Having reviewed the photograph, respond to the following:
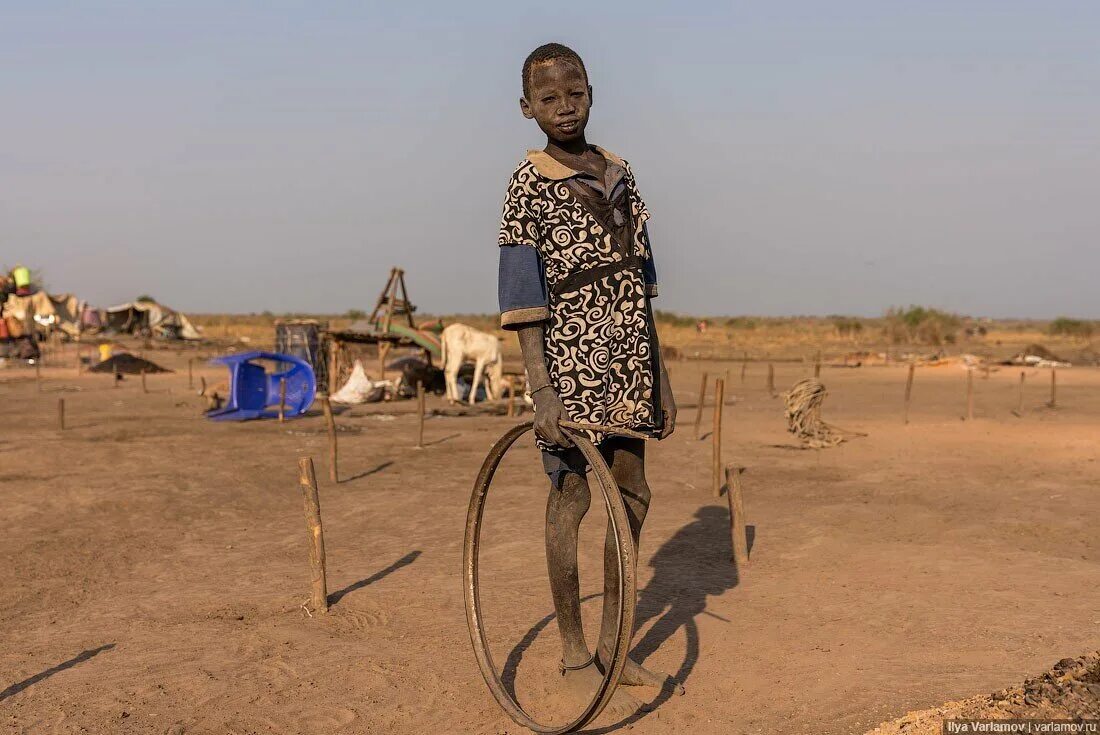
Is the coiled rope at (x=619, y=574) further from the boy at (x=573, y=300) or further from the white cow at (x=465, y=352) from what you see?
the white cow at (x=465, y=352)

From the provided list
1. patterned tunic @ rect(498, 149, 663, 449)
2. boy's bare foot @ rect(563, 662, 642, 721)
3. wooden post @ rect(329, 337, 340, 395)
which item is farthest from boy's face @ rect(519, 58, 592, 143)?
wooden post @ rect(329, 337, 340, 395)

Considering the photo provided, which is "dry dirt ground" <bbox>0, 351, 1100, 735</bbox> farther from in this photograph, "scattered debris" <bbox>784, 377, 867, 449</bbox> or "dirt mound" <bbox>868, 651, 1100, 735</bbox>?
"scattered debris" <bbox>784, 377, 867, 449</bbox>

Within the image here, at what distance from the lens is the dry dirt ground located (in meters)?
4.05

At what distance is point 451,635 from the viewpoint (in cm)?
493

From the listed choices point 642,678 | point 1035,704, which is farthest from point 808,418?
point 1035,704

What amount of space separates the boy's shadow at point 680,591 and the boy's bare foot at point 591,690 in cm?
5

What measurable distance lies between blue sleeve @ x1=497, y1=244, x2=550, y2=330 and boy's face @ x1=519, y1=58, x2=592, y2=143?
1.62 ft

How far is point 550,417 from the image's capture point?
3578 millimetres

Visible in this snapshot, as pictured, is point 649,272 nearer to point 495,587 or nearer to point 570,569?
point 570,569

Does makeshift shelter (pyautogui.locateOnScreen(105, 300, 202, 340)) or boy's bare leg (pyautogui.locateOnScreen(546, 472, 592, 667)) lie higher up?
makeshift shelter (pyautogui.locateOnScreen(105, 300, 202, 340))

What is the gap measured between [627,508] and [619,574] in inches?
11.8

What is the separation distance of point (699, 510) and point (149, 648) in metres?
4.94

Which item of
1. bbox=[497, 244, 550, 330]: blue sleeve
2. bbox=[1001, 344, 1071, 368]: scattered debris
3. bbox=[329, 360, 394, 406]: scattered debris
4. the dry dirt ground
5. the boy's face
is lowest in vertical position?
the dry dirt ground

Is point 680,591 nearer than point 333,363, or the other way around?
point 680,591
